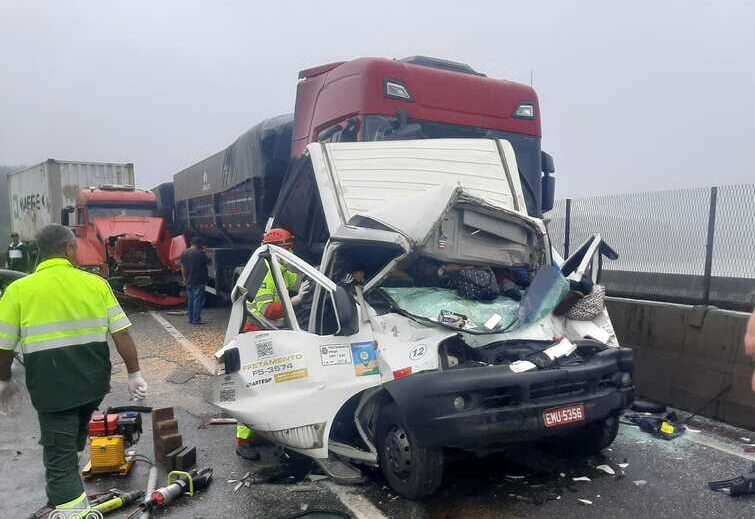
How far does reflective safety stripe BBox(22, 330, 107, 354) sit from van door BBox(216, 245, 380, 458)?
123 centimetres

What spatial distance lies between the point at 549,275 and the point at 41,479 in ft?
13.1

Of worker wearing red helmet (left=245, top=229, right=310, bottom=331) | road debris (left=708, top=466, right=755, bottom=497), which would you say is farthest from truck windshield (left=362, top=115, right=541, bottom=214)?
road debris (left=708, top=466, right=755, bottom=497)

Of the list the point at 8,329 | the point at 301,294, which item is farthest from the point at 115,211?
the point at 8,329

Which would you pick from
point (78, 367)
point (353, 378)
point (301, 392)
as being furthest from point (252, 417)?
point (78, 367)

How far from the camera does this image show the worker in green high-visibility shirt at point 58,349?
3.38m

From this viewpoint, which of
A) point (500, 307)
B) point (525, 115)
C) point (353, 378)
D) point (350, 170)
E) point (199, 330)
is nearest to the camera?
point (353, 378)

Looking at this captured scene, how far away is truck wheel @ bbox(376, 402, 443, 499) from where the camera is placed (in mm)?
3646

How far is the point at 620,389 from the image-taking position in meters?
4.03

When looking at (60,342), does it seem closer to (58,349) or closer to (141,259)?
(58,349)

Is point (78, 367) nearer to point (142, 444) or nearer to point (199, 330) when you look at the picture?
point (142, 444)

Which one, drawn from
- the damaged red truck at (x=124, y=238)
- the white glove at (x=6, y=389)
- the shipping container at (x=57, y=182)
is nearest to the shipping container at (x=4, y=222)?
the shipping container at (x=57, y=182)

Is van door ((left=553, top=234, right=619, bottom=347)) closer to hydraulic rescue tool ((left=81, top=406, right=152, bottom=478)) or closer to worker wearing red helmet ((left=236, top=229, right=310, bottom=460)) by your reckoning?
worker wearing red helmet ((left=236, top=229, right=310, bottom=460))

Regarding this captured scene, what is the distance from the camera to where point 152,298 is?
46.3 feet

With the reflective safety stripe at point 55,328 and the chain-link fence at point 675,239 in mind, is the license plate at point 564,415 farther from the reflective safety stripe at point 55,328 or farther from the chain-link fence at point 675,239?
the chain-link fence at point 675,239
